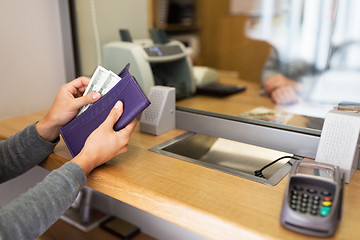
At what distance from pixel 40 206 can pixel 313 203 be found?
478 mm

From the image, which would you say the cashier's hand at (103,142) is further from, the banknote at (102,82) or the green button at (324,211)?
the green button at (324,211)

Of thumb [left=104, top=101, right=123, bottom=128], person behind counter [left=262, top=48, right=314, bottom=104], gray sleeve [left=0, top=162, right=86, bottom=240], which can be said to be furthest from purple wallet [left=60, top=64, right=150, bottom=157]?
person behind counter [left=262, top=48, right=314, bottom=104]

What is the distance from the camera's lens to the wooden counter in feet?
1.71

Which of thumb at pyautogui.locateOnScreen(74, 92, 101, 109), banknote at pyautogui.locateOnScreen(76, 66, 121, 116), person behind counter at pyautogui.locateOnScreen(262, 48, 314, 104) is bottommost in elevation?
person behind counter at pyautogui.locateOnScreen(262, 48, 314, 104)

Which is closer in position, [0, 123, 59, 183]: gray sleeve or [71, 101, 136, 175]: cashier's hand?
[71, 101, 136, 175]: cashier's hand

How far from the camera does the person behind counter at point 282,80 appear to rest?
1222 mm

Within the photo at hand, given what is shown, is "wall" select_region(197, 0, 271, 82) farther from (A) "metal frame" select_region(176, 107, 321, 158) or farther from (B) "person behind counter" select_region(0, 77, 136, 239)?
(B) "person behind counter" select_region(0, 77, 136, 239)

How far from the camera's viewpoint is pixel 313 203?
0.52 metres

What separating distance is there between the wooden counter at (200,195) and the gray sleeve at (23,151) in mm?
32

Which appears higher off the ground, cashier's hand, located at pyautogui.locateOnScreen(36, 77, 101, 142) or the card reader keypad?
cashier's hand, located at pyautogui.locateOnScreen(36, 77, 101, 142)

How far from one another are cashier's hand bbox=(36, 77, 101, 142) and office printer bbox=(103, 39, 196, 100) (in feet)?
0.63

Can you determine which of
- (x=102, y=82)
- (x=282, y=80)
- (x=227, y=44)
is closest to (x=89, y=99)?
(x=102, y=82)

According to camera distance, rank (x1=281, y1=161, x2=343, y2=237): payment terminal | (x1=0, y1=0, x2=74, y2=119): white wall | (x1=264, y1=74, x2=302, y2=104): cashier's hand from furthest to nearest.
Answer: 1. (x1=264, y1=74, x2=302, y2=104): cashier's hand
2. (x1=0, y1=0, x2=74, y2=119): white wall
3. (x1=281, y1=161, x2=343, y2=237): payment terminal

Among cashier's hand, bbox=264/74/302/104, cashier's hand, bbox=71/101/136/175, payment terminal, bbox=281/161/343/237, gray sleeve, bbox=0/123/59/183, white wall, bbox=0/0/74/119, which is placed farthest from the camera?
cashier's hand, bbox=264/74/302/104
